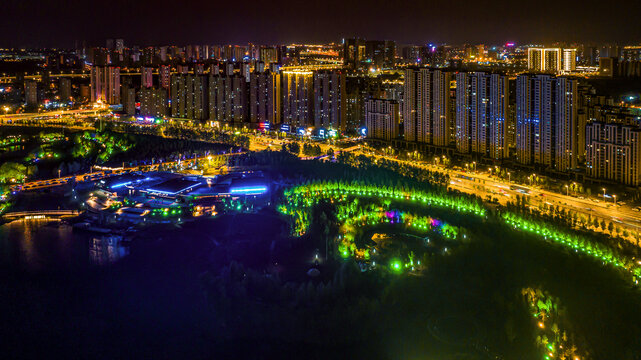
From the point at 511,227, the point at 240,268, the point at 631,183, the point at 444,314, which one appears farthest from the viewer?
the point at 631,183

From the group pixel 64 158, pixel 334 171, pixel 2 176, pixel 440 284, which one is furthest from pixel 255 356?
pixel 64 158

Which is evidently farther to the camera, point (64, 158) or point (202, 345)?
point (64, 158)

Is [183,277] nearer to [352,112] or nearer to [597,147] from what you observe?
[597,147]

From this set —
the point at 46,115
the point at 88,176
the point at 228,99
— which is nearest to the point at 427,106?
the point at 228,99

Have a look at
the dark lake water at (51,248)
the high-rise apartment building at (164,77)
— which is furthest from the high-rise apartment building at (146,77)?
the dark lake water at (51,248)

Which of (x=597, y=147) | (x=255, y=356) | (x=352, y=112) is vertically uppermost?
(x=352, y=112)

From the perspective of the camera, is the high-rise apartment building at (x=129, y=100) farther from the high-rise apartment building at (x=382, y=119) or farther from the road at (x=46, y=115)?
the high-rise apartment building at (x=382, y=119)

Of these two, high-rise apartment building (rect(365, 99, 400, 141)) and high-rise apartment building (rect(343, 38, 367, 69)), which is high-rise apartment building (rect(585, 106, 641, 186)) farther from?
high-rise apartment building (rect(343, 38, 367, 69))
